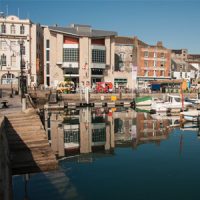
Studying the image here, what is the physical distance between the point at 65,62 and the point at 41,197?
220 feet

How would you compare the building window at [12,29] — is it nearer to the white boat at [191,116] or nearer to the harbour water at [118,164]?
the harbour water at [118,164]

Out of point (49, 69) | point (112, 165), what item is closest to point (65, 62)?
point (49, 69)

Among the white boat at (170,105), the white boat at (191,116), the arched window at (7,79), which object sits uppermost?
the arched window at (7,79)

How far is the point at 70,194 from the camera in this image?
15.0 m

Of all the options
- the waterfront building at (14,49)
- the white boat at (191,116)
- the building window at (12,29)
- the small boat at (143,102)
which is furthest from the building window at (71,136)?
the building window at (12,29)

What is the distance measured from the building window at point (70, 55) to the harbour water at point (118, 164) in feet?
134

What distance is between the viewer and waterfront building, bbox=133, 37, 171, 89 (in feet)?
304

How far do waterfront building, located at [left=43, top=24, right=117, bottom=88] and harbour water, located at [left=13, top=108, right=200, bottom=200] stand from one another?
40437 millimetres

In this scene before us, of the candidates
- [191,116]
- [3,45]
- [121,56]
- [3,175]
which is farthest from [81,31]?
[3,175]

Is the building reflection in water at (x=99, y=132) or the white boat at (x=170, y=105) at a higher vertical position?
the white boat at (x=170, y=105)

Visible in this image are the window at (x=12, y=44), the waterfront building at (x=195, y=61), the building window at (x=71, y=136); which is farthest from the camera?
the waterfront building at (x=195, y=61)

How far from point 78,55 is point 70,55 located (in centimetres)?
230

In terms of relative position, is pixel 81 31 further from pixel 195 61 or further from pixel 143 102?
pixel 195 61

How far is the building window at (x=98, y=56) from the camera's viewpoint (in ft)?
270
